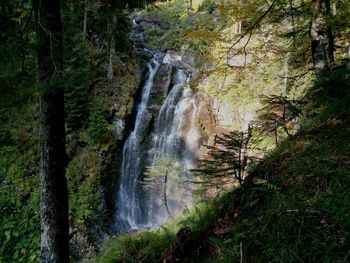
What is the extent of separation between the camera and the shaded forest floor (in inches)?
82.4

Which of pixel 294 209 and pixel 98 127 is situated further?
pixel 98 127

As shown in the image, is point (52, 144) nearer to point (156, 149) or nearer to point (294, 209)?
point (294, 209)

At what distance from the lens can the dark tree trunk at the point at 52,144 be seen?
13.6 ft

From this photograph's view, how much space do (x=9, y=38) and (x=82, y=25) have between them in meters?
14.2

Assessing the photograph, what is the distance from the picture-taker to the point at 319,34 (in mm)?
6250

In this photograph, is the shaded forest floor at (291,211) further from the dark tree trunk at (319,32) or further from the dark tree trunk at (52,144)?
the dark tree trunk at (319,32)

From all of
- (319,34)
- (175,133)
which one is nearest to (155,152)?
(175,133)

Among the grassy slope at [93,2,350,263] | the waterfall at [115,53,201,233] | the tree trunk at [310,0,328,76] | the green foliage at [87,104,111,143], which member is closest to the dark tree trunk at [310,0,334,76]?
the tree trunk at [310,0,328,76]

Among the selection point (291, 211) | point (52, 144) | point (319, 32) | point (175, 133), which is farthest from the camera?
point (175, 133)

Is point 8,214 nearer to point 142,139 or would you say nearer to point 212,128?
point 142,139

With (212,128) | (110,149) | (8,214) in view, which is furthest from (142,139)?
(8,214)

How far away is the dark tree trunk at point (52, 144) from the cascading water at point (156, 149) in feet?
23.7

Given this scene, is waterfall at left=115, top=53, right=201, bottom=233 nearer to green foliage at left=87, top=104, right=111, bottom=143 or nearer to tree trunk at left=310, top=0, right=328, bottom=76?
green foliage at left=87, top=104, right=111, bottom=143

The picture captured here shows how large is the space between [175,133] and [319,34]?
8541 mm
